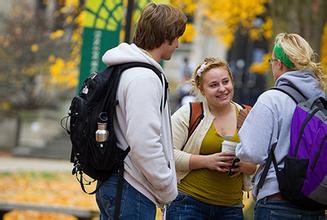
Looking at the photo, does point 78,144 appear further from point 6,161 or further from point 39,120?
point 39,120

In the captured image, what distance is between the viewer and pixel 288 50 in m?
4.05

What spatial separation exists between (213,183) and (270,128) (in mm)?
738

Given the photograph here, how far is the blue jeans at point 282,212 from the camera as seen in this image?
3.95 m

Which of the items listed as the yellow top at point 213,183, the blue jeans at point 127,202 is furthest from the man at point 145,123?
the yellow top at point 213,183

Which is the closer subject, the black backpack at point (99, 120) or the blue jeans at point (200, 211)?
the black backpack at point (99, 120)

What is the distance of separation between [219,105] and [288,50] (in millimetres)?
683

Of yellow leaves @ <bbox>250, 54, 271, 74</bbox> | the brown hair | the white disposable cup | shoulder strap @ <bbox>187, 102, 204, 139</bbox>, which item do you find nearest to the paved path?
yellow leaves @ <bbox>250, 54, 271, 74</bbox>

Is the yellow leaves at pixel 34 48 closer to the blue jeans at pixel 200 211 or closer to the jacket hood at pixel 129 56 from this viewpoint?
the blue jeans at pixel 200 211

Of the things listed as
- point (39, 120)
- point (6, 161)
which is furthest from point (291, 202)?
point (39, 120)

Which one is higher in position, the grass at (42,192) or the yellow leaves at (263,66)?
Result: the yellow leaves at (263,66)

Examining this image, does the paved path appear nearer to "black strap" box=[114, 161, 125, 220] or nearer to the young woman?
the young woman

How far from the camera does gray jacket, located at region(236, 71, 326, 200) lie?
394 centimetres

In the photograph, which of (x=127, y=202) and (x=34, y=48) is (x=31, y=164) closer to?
(x=34, y=48)

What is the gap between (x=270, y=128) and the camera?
395cm
